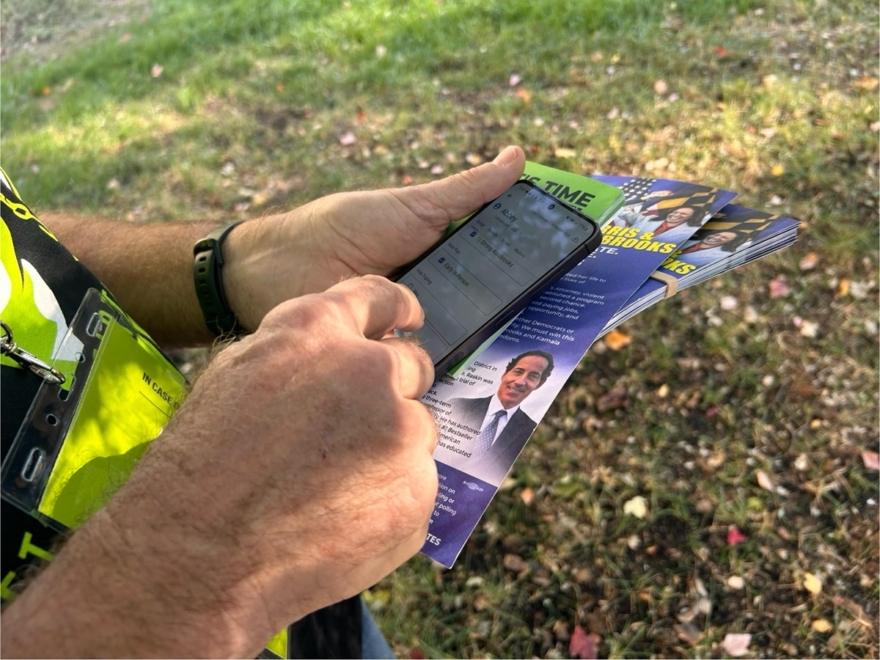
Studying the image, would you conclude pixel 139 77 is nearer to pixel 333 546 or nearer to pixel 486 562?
pixel 486 562

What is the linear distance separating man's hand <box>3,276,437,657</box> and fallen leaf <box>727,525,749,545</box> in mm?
1331

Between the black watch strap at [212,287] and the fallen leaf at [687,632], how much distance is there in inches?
54.5

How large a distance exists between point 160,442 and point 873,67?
11.1ft

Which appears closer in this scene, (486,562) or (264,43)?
(486,562)

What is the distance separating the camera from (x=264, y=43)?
4.30 m

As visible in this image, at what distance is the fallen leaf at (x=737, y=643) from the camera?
162cm

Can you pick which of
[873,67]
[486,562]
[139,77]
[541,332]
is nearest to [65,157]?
[139,77]

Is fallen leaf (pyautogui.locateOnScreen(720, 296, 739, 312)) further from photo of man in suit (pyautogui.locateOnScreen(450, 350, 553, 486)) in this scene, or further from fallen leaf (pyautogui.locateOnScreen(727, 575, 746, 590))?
photo of man in suit (pyautogui.locateOnScreen(450, 350, 553, 486))

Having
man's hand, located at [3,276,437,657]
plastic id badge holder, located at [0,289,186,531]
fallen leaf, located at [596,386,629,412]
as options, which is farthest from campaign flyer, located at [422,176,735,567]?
fallen leaf, located at [596,386,629,412]

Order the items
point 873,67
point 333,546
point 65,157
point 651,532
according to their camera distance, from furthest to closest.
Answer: point 65,157 → point 873,67 → point 651,532 → point 333,546

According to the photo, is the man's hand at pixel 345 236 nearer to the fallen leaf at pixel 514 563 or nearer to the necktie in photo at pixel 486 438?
the necktie in photo at pixel 486 438

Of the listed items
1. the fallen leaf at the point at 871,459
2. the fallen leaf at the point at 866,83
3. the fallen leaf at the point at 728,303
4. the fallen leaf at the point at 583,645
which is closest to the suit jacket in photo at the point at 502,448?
the fallen leaf at the point at 583,645

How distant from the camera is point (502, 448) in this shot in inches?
38.4

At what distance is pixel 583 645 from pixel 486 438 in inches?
40.7
